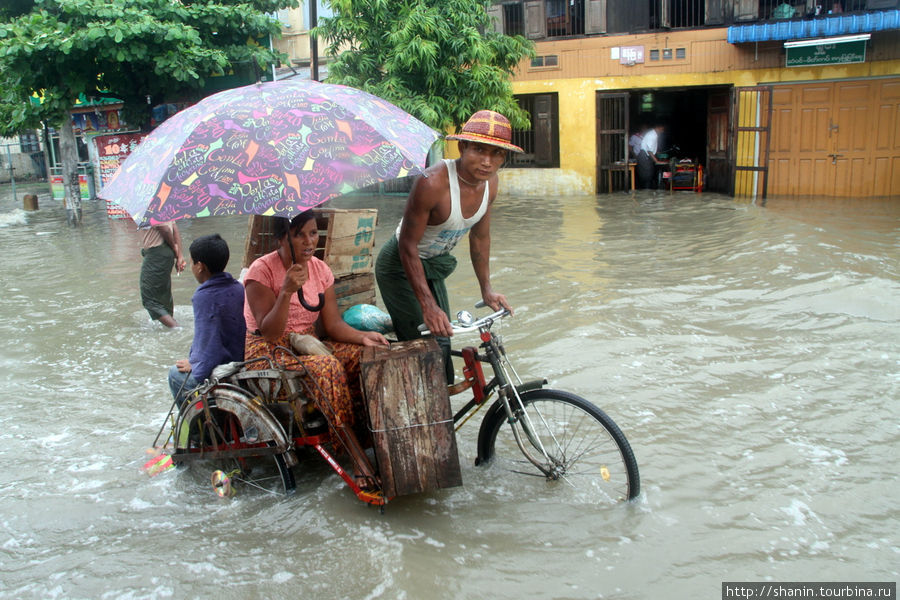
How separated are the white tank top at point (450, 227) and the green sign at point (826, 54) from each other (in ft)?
41.7

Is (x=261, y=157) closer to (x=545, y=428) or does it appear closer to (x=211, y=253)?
(x=211, y=253)

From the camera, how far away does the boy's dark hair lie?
388cm

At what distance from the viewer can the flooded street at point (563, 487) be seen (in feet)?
10.0

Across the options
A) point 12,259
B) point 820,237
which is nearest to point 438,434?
point 820,237

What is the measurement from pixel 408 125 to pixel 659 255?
21.1ft

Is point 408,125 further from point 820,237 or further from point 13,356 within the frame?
point 820,237

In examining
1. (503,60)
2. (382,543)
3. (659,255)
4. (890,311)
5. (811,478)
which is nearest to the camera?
(382,543)

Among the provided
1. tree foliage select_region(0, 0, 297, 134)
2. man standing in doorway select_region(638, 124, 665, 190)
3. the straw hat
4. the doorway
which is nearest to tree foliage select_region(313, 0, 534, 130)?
tree foliage select_region(0, 0, 297, 134)

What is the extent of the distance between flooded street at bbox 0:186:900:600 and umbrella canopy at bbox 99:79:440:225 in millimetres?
1560

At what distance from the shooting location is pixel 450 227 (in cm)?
371

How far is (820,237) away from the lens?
31.4 ft

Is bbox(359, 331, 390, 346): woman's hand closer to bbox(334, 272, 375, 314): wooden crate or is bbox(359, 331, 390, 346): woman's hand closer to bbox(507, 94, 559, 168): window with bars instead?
bbox(334, 272, 375, 314): wooden crate

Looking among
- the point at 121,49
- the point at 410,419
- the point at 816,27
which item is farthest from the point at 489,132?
Answer: the point at 816,27

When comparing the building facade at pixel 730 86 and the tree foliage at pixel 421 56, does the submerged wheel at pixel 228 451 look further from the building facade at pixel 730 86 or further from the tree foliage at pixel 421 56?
the building facade at pixel 730 86
